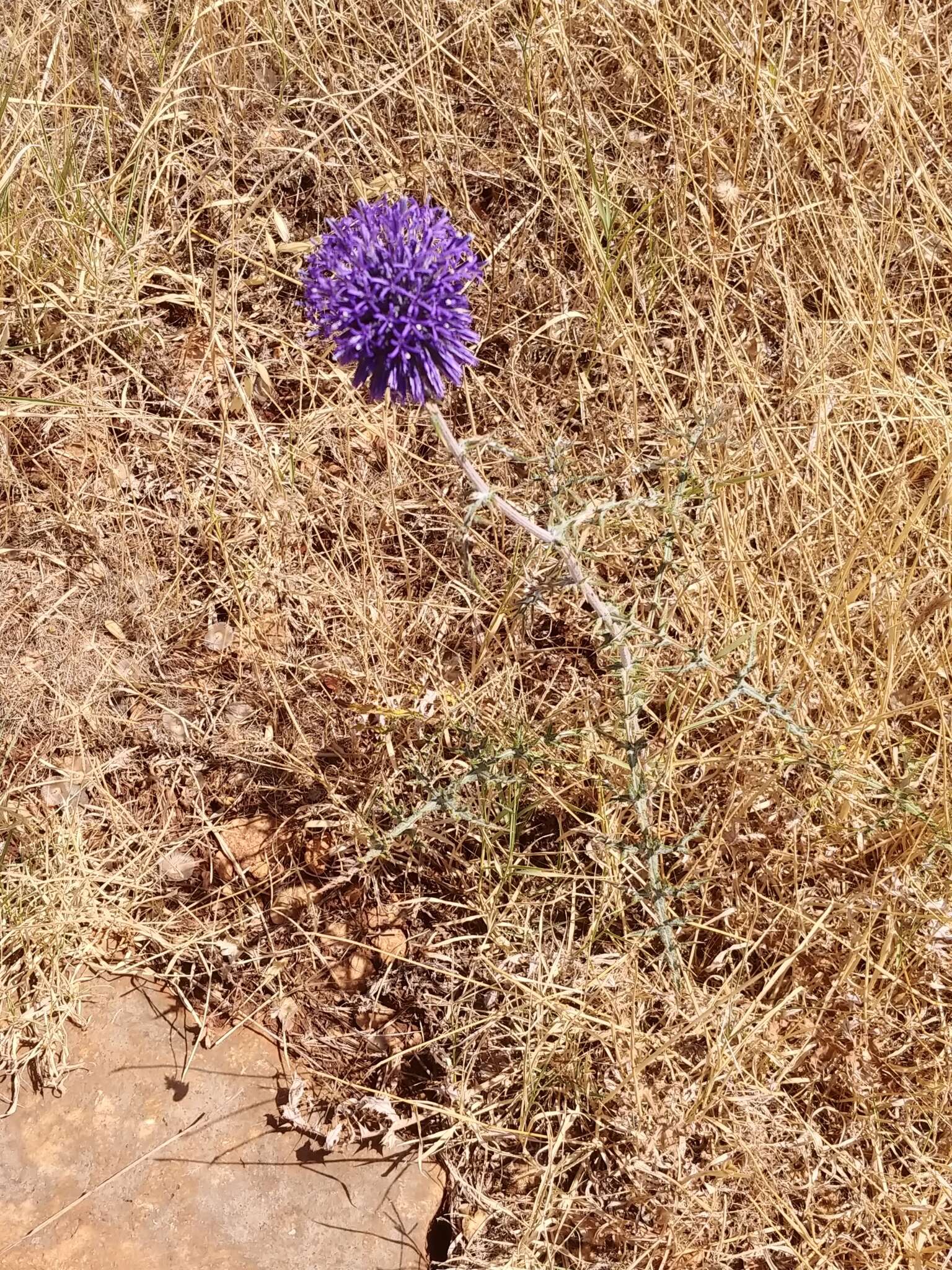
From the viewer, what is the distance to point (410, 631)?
290cm

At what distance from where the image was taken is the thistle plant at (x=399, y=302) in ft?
6.20

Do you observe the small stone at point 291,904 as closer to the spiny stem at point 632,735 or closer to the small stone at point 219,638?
the small stone at point 219,638

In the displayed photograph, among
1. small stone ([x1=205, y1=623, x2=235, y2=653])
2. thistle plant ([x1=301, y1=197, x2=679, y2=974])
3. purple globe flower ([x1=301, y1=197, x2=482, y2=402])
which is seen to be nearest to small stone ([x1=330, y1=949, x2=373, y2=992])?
small stone ([x1=205, y1=623, x2=235, y2=653])

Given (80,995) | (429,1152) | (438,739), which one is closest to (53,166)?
(438,739)

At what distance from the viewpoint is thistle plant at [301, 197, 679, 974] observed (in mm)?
1890

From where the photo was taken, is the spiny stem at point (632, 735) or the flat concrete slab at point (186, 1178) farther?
the flat concrete slab at point (186, 1178)

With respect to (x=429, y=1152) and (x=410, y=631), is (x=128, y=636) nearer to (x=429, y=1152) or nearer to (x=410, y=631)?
(x=410, y=631)

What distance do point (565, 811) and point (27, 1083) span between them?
1.52 metres

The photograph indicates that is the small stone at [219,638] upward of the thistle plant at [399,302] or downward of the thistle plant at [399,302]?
downward

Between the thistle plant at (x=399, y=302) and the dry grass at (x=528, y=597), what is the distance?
358 mm

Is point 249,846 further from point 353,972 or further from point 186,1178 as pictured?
point 186,1178

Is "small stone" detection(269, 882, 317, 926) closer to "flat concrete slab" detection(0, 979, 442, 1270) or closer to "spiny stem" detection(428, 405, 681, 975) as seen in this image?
"flat concrete slab" detection(0, 979, 442, 1270)

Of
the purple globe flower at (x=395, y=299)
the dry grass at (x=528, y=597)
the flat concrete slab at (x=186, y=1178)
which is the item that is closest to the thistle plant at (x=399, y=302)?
the purple globe flower at (x=395, y=299)

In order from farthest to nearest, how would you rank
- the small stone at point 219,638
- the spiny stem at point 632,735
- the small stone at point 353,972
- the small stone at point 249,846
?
the small stone at point 219,638
the small stone at point 249,846
the small stone at point 353,972
the spiny stem at point 632,735
